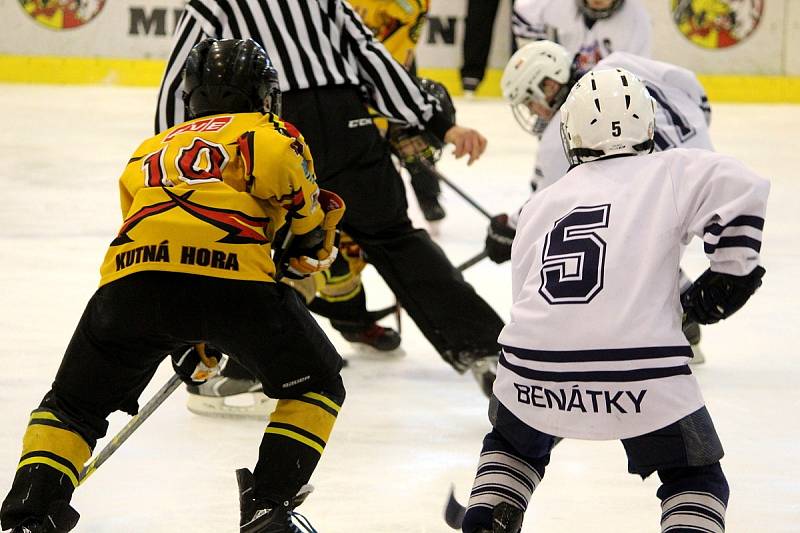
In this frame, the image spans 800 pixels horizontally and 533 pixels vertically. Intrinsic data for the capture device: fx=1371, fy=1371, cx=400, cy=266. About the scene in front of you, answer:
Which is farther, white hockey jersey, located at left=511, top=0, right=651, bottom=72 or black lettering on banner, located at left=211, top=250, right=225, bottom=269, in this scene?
white hockey jersey, located at left=511, top=0, right=651, bottom=72

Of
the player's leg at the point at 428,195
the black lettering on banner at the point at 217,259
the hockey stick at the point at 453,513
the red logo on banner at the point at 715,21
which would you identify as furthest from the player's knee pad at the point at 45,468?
the red logo on banner at the point at 715,21

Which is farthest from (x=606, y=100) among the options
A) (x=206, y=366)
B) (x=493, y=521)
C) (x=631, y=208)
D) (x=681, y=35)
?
(x=681, y=35)

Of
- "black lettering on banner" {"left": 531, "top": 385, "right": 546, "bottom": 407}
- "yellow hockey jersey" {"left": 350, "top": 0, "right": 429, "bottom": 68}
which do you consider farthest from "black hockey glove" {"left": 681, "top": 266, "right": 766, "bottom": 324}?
"yellow hockey jersey" {"left": 350, "top": 0, "right": 429, "bottom": 68}

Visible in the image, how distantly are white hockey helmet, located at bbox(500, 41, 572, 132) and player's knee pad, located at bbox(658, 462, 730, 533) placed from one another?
1573 mm

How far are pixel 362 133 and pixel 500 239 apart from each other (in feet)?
1.37

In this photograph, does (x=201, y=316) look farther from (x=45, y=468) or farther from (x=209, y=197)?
(x=45, y=468)

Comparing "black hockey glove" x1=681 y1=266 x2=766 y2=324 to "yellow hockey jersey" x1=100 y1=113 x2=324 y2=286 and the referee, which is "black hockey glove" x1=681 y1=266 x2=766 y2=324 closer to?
"yellow hockey jersey" x1=100 y1=113 x2=324 y2=286

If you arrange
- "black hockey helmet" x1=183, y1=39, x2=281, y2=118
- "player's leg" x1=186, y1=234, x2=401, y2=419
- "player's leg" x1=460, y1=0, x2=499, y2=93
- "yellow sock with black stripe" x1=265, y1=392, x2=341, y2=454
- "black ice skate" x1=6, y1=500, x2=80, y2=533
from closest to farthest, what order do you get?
1. "black ice skate" x1=6, y1=500, x2=80, y2=533
2. "yellow sock with black stripe" x1=265, y1=392, x2=341, y2=454
3. "black hockey helmet" x1=183, y1=39, x2=281, y2=118
4. "player's leg" x1=186, y1=234, x2=401, y2=419
5. "player's leg" x1=460, y1=0, x2=499, y2=93

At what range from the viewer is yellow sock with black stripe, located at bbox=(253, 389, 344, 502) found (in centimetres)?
218

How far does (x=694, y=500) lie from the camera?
6.12 ft

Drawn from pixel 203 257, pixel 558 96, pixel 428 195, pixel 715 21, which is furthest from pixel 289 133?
pixel 715 21

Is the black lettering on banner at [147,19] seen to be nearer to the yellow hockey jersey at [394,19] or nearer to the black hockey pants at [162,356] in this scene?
the yellow hockey jersey at [394,19]

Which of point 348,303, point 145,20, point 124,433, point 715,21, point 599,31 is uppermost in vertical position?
point 599,31

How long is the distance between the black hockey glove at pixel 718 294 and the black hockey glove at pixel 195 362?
85cm
